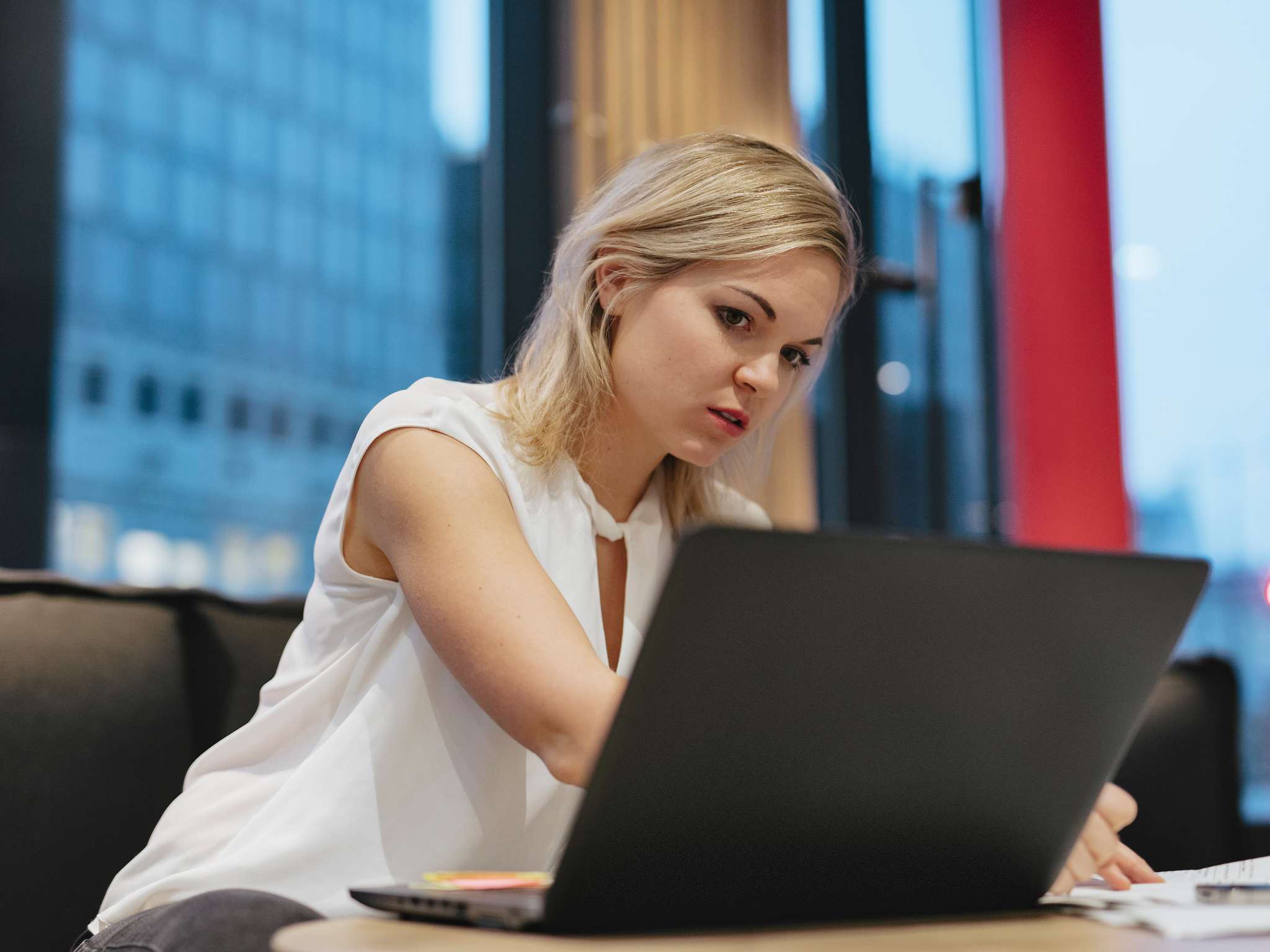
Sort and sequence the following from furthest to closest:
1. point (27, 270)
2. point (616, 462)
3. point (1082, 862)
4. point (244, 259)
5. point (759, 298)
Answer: point (244, 259) < point (27, 270) < point (616, 462) < point (759, 298) < point (1082, 862)

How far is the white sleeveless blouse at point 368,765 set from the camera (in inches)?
42.6

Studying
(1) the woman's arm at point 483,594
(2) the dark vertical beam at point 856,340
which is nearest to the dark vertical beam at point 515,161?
(2) the dark vertical beam at point 856,340

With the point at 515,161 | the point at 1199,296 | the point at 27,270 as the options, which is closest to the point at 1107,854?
the point at 27,270

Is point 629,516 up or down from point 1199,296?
down

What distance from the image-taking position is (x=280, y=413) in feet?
8.85

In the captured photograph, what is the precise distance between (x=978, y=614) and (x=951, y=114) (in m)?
3.70

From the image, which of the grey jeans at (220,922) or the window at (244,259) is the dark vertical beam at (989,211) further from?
the grey jeans at (220,922)

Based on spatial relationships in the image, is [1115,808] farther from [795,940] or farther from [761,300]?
[761,300]

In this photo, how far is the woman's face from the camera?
4.20ft

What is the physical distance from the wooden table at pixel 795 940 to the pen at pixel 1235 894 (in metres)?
0.12

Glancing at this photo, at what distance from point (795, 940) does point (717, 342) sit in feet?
2.39

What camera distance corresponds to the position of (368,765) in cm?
112

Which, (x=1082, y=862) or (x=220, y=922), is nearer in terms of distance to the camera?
(x=220, y=922)

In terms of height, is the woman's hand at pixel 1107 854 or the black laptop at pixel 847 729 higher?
the black laptop at pixel 847 729
